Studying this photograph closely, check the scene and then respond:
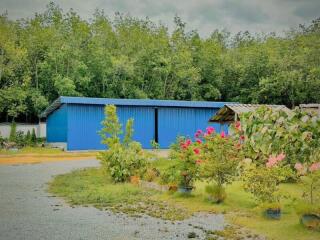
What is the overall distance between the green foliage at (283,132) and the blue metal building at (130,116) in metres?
16.6

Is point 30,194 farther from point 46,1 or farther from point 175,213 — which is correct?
point 46,1

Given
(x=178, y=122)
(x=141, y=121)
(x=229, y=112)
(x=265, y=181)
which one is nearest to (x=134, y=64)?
(x=178, y=122)

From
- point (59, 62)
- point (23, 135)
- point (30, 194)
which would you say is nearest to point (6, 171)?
point (30, 194)

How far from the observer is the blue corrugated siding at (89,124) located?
78.1ft

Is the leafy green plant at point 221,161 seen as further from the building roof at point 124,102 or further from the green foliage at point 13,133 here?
the green foliage at point 13,133

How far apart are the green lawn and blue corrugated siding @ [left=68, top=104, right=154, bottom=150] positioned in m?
11.7

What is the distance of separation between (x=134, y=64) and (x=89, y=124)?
12.7 metres

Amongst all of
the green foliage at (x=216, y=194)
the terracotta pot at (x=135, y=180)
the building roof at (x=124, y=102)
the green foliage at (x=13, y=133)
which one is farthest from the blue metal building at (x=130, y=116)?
the green foliage at (x=216, y=194)

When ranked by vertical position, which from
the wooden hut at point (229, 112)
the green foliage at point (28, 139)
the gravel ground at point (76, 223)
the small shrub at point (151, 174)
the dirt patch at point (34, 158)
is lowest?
the dirt patch at point (34, 158)

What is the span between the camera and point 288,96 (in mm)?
34094

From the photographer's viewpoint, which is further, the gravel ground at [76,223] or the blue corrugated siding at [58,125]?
the blue corrugated siding at [58,125]

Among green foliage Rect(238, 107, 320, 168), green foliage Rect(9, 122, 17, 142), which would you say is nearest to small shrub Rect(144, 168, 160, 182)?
green foliage Rect(238, 107, 320, 168)

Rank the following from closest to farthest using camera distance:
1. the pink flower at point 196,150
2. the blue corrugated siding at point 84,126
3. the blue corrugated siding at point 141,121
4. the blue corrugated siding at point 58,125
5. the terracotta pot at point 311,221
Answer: the terracotta pot at point 311,221, the pink flower at point 196,150, the blue corrugated siding at point 84,126, the blue corrugated siding at point 58,125, the blue corrugated siding at point 141,121

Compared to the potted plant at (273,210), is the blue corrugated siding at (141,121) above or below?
above
